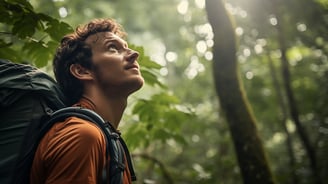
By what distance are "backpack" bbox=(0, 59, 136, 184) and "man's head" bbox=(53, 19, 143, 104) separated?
1.25 ft

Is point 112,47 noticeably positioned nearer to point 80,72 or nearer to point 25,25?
point 80,72

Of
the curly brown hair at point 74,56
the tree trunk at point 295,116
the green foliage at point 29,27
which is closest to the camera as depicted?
the curly brown hair at point 74,56

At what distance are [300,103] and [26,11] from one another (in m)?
7.29

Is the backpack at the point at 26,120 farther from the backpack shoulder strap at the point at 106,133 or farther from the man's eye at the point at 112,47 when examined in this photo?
the man's eye at the point at 112,47

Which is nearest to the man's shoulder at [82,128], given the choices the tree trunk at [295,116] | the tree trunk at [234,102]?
the tree trunk at [234,102]

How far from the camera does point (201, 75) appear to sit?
9969 mm

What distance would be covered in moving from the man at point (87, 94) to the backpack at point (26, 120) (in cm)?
4

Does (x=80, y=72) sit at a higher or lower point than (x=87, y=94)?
higher

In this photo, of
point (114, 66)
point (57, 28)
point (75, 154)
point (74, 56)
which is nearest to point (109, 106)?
point (114, 66)

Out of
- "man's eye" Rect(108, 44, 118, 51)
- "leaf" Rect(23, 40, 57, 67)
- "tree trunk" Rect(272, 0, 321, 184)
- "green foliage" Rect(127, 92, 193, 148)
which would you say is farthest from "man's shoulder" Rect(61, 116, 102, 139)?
"tree trunk" Rect(272, 0, 321, 184)

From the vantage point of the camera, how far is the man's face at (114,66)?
7.18ft

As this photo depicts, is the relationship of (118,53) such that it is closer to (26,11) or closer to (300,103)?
(26,11)

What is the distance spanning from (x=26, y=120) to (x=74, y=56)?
0.72 meters

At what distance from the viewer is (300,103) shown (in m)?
8.39
